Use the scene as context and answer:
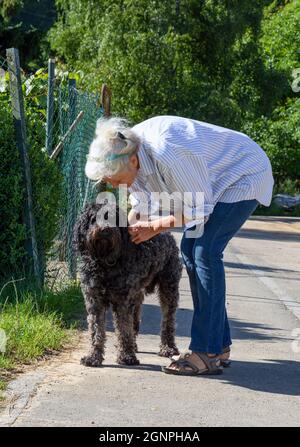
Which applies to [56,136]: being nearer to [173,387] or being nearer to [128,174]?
[128,174]

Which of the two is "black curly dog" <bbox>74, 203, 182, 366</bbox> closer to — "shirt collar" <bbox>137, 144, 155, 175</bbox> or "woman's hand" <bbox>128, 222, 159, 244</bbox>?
"woman's hand" <bbox>128, 222, 159, 244</bbox>

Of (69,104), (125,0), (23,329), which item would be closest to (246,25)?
(125,0)

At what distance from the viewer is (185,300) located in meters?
9.40

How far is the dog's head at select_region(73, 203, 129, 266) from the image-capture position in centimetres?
615

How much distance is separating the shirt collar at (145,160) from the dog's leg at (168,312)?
4.17 ft

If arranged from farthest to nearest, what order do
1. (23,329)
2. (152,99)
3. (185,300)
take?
(152,99), (185,300), (23,329)

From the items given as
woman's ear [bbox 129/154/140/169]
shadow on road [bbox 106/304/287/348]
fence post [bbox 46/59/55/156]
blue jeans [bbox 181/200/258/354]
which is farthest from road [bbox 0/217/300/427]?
fence post [bbox 46/59/55/156]

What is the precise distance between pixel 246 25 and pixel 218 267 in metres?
25.0

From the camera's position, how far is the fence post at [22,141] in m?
8.08

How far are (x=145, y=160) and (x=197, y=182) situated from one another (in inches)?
13.9

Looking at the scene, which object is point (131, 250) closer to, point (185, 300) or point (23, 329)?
point (23, 329)

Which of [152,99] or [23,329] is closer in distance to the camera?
[23,329]

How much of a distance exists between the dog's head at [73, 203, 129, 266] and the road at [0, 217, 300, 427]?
79 centimetres

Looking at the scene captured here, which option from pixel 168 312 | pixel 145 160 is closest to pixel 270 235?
pixel 168 312
